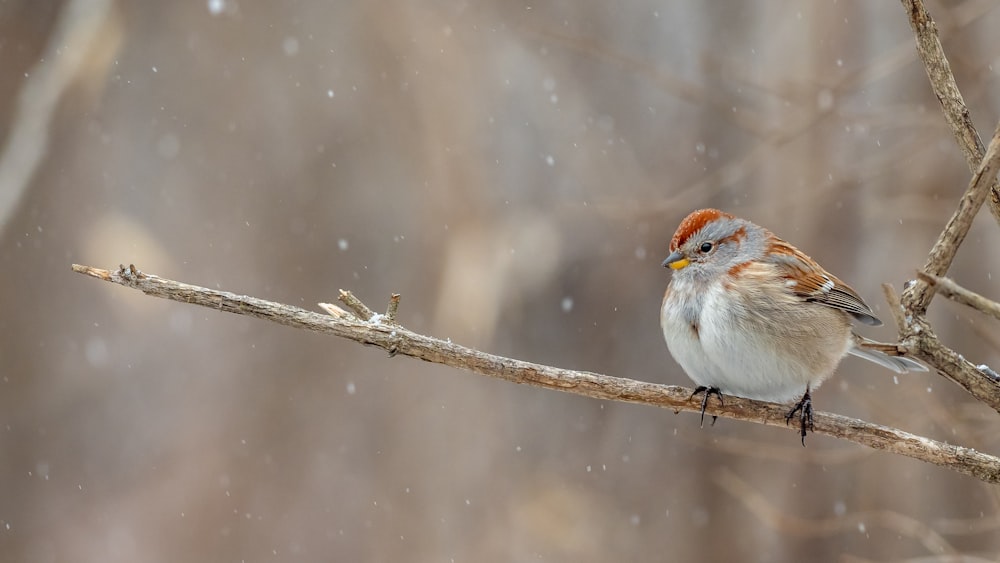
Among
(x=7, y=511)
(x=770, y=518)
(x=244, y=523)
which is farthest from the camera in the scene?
(x=244, y=523)

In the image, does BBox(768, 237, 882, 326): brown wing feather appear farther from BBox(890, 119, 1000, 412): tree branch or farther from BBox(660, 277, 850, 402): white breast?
BBox(890, 119, 1000, 412): tree branch

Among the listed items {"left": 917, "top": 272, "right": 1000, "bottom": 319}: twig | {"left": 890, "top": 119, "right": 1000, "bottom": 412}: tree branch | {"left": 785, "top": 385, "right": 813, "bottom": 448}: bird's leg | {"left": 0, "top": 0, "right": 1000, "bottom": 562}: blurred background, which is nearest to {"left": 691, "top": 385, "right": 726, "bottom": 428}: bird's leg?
{"left": 785, "top": 385, "right": 813, "bottom": 448}: bird's leg

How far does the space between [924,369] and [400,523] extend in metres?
5.24

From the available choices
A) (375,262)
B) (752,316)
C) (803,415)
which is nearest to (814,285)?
(752,316)

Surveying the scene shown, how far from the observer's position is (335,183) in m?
8.18

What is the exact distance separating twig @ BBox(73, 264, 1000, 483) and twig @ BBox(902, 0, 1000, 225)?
0.67 metres

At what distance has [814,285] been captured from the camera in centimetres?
364

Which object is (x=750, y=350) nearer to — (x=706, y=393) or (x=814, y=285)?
(x=706, y=393)

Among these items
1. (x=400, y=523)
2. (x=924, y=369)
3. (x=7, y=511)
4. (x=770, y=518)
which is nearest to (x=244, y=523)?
(x=400, y=523)

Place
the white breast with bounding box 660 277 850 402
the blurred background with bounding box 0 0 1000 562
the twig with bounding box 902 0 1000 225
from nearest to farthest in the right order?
the twig with bounding box 902 0 1000 225 < the white breast with bounding box 660 277 850 402 < the blurred background with bounding box 0 0 1000 562

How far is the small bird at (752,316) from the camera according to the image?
342 centimetres

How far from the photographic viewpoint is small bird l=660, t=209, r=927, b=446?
134 inches

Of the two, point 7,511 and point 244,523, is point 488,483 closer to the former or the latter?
point 244,523

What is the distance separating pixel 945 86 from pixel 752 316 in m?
1.42
